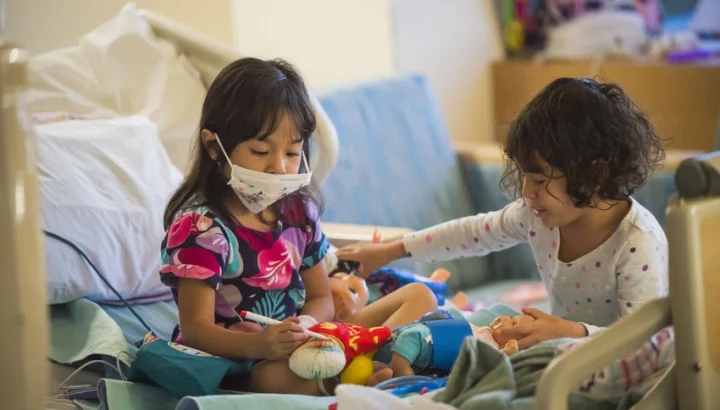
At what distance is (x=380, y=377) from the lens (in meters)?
1.63

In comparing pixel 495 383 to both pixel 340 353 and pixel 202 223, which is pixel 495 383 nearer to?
pixel 340 353

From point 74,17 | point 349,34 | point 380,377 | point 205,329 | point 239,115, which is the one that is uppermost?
point 74,17

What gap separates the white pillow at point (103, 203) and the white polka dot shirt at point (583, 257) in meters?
0.56

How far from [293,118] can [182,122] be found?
0.75 m

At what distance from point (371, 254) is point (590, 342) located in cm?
83

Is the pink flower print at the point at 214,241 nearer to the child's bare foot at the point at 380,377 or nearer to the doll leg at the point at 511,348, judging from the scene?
the child's bare foot at the point at 380,377

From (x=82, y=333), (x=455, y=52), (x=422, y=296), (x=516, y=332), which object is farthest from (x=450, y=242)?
(x=455, y=52)

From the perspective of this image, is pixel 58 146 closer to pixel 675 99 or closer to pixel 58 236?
pixel 58 236

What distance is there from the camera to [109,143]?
2.09 metres

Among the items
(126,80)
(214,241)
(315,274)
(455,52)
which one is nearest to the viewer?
(214,241)

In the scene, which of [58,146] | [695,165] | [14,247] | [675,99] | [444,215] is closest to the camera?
[14,247]

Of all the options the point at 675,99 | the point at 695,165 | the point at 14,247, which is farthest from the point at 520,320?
the point at 675,99

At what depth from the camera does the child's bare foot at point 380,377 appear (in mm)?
1630

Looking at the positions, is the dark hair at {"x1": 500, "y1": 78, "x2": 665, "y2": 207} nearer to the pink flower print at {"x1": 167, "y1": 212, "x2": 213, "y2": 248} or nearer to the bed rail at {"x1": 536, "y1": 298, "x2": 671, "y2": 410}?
the bed rail at {"x1": 536, "y1": 298, "x2": 671, "y2": 410}
